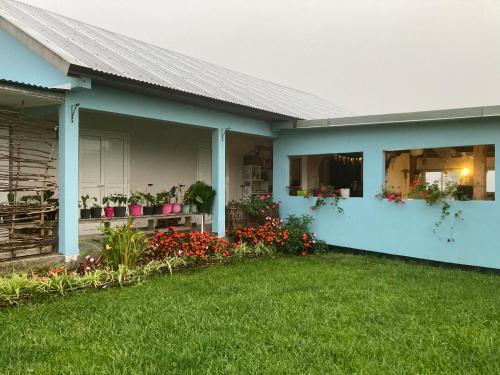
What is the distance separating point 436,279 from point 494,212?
1.87 metres

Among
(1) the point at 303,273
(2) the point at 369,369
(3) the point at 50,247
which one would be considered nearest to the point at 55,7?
(3) the point at 50,247

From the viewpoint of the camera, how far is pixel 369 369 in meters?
3.65

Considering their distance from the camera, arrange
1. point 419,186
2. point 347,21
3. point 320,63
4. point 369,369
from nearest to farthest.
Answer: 1. point 369,369
2. point 419,186
3. point 347,21
4. point 320,63

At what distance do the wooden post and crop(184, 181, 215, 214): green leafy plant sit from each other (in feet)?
17.4

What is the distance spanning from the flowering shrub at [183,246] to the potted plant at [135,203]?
131cm

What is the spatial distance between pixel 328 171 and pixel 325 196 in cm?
287

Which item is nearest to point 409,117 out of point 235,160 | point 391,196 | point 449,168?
point 391,196

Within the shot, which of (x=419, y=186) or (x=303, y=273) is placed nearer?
(x=303, y=273)

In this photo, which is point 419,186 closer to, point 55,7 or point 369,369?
point 369,369

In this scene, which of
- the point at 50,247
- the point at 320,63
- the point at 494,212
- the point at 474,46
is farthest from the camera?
the point at 320,63

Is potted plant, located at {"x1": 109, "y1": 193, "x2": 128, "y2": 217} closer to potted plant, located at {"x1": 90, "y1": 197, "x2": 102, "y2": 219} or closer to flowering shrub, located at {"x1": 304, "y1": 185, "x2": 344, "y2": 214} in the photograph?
potted plant, located at {"x1": 90, "y1": 197, "x2": 102, "y2": 219}

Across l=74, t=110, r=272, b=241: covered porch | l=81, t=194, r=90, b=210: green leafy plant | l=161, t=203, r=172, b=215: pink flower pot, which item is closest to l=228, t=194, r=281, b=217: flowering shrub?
l=74, t=110, r=272, b=241: covered porch

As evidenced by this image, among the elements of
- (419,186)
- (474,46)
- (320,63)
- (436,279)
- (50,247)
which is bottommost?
(436,279)

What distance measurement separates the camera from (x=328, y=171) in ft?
42.9
